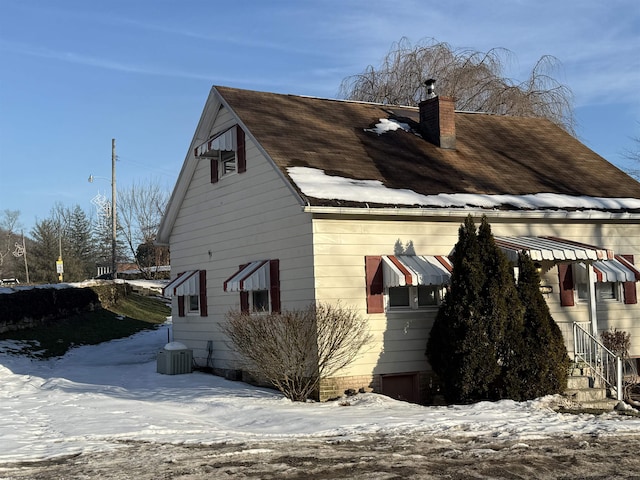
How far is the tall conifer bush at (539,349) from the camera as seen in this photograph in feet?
39.6

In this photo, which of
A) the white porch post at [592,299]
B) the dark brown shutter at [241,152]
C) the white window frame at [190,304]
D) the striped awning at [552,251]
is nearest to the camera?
the striped awning at [552,251]

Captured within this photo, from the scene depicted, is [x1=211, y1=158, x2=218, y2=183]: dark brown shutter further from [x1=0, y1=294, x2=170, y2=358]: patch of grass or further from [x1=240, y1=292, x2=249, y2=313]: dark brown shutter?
[x1=0, y1=294, x2=170, y2=358]: patch of grass

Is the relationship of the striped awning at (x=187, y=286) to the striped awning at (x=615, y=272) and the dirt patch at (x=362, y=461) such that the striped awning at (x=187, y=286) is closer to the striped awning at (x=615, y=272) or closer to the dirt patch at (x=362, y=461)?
the dirt patch at (x=362, y=461)

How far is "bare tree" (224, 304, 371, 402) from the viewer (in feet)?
40.7

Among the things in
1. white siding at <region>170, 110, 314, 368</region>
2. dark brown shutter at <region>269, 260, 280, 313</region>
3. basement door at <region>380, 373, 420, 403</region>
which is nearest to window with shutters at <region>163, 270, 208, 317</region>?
white siding at <region>170, 110, 314, 368</region>

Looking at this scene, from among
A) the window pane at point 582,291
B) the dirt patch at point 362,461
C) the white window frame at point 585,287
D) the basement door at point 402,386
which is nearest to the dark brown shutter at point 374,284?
the basement door at point 402,386

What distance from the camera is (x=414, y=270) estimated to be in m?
13.2

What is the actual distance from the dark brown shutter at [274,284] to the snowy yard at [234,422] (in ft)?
5.51

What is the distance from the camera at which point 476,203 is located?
14508 millimetres

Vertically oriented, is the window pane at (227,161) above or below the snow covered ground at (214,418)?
above

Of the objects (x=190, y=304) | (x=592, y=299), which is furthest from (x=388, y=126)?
(x=190, y=304)

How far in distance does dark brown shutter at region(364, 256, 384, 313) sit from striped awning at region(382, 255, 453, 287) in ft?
0.35

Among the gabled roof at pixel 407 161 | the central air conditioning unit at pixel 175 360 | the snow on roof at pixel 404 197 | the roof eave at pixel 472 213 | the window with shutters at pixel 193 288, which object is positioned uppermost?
the gabled roof at pixel 407 161

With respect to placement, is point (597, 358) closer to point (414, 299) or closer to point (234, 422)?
point (414, 299)
